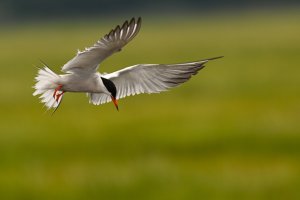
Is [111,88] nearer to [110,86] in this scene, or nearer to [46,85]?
[110,86]

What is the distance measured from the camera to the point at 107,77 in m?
2.13

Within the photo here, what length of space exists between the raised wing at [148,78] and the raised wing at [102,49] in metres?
0.11

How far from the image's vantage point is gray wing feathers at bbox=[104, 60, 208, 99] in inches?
83.4

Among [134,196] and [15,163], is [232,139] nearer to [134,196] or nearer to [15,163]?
[15,163]

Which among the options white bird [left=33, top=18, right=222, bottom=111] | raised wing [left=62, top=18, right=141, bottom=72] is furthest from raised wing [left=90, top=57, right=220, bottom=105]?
raised wing [left=62, top=18, right=141, bottom=72]

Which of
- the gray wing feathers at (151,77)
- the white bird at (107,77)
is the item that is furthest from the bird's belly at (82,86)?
the gray wing feathers at (151,77)

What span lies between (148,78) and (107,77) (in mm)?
141

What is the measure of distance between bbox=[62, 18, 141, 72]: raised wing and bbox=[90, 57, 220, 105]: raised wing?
11 centimetres

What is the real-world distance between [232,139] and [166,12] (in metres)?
56.8

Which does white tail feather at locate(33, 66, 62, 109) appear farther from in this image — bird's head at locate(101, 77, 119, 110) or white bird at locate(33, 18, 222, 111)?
bird's head at locate(101, 77, 119, 110)

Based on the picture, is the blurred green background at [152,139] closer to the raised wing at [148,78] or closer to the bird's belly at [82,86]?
the bird's belly at [82,86]

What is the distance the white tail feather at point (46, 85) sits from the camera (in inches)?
80.7

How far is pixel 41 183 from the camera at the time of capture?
1090 cm

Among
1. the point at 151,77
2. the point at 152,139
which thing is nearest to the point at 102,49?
the point at 151,77
